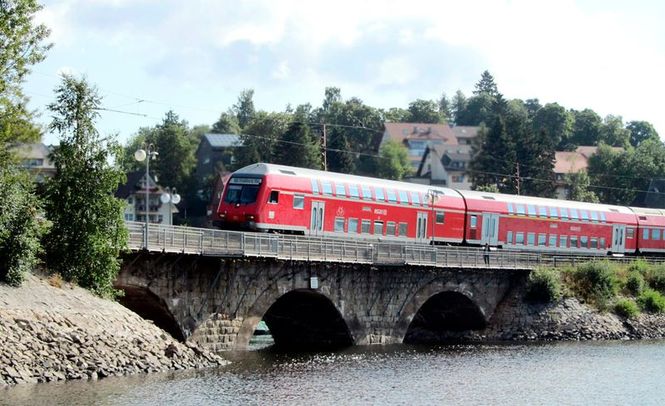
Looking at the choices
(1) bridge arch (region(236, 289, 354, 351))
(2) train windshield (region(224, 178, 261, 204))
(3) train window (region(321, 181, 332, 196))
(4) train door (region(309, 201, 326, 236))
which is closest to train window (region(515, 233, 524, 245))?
(3) train window (region(321, 181, 332, 196))

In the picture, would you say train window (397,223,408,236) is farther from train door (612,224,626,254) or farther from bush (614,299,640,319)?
train door (612,224,626,254)

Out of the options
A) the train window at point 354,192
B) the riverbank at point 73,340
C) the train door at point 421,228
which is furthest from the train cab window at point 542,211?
the riverbank at point 73,340

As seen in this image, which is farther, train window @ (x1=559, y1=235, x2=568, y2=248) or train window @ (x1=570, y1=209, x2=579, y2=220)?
train window @ (x1=570, y1=209, x2=579, y2=220)

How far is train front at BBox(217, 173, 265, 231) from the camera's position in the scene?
54250mm

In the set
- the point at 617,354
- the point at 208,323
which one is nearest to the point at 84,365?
the point at 208,323

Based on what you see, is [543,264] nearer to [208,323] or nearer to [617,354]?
[617,354]

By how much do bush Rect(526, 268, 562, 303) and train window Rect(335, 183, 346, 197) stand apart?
46.0 feet

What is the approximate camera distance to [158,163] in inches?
5384

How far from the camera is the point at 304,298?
56438mm

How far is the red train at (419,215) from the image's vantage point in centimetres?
5512

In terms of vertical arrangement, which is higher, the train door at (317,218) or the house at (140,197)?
the train door at (317,218)

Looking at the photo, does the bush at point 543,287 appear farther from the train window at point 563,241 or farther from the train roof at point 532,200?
the train window at point 563,241

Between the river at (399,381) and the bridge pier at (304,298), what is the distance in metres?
1.56

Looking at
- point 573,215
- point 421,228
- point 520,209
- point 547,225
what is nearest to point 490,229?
point 520,209
